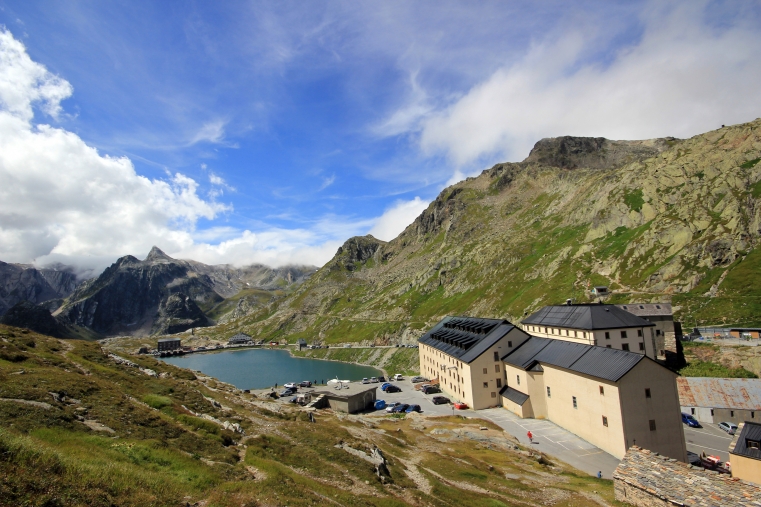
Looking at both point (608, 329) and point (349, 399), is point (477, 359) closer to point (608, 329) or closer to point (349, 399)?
point (608, 329)

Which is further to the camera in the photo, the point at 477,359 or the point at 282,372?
the point at 282,372

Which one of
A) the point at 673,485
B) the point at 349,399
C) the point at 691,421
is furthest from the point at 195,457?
the point at 691,421

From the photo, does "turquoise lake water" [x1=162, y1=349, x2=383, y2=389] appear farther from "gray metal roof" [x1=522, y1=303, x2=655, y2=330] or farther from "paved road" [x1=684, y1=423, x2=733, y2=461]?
"paved road" [x1=684, y1=423, x2=733, y2=461]

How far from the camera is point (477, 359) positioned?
65938mm

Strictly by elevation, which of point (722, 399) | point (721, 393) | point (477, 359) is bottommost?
point (722, 399)

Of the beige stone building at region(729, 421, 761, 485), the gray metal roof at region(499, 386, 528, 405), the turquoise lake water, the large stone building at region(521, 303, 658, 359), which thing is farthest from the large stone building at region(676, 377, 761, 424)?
the turquoise lake water

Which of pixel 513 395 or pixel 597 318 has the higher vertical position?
pixel 597 318

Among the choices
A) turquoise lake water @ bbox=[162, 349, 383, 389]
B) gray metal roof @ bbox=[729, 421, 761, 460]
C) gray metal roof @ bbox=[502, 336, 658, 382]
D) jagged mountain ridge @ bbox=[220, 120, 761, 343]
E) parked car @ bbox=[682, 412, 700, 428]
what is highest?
jagged mountain ridge @ bbox=[220, 120, 761, 343]

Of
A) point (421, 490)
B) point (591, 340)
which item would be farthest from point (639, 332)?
point (421, 490)

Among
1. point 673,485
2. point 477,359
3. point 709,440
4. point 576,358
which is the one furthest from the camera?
point 477,359

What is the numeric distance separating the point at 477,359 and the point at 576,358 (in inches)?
739

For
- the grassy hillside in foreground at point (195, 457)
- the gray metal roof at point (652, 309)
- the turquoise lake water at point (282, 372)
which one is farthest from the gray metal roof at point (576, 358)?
the turquoise lake water at point (282, 372)

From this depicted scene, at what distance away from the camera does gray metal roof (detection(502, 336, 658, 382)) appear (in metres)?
42.7

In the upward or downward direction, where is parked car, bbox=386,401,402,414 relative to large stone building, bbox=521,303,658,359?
downward
